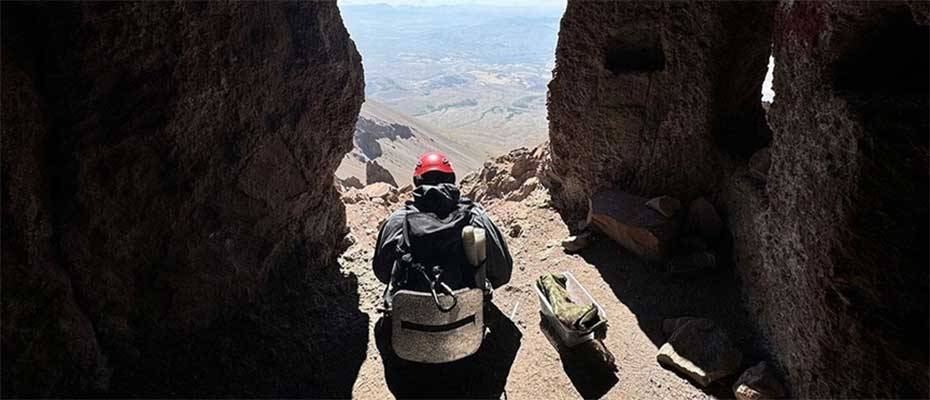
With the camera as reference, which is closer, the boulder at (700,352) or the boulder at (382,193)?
the boulder at (700,352)

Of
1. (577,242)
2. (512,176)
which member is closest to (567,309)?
(577,242)

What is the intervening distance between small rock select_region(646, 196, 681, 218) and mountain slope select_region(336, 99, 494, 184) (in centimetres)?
3920

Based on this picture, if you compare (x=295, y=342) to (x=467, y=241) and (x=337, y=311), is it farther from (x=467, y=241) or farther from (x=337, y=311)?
(x=467, y=241)

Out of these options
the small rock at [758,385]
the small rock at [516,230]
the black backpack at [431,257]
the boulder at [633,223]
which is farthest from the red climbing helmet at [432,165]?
the small rock at [758,385]

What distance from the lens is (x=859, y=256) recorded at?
2895 millimetres

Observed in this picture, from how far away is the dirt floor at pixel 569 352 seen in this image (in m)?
4.46

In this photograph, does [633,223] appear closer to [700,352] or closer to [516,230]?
[700,352]

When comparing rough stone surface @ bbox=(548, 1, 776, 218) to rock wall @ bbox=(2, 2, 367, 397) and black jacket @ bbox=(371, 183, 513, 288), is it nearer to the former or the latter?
black jacket @ bbox=(371, 183, 513, 288)

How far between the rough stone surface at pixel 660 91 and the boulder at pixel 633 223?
1.07 ft

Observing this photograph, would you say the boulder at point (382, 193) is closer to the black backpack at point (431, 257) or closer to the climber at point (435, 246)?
the climber at point (435, 246)

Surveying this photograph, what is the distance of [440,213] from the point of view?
192 inches

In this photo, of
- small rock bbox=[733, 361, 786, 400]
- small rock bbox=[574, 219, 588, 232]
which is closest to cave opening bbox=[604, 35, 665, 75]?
small rock bbox=[574, 219, 588, 232]

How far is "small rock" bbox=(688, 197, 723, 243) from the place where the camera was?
5.64 meters

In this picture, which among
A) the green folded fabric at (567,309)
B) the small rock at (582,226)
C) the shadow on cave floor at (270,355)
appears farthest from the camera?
the small rock at (582,226)
